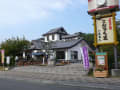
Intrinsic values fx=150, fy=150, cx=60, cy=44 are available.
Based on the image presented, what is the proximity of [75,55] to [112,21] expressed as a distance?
16.6m

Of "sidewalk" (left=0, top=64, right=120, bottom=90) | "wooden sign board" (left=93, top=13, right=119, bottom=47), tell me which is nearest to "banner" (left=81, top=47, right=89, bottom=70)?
"sidewalk" (left=0, top=64, right=120, bottom=90)

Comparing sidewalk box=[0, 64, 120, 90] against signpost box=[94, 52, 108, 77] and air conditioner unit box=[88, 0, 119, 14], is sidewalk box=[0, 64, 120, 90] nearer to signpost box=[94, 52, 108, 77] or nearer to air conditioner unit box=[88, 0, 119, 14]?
signpost box=[94, 52, 108, 77]

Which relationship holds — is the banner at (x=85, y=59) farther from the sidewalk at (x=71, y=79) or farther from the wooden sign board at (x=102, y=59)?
the wooden sign board at (x=102, y=59)

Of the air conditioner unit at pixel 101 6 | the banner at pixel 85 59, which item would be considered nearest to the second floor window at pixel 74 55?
the banner at pixel 85 59

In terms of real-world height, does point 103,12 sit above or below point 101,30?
above

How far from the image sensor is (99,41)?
1278 centimetres

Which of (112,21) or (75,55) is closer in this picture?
(112,21)

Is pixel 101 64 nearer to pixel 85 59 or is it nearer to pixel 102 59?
pixel 102 59

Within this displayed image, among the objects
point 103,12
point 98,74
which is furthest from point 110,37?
point 98,74

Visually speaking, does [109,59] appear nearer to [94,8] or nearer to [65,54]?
[94,8]

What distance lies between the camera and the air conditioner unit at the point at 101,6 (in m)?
11.9

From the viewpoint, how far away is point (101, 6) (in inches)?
483

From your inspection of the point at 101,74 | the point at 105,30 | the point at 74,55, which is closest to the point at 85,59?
the point at 101,74

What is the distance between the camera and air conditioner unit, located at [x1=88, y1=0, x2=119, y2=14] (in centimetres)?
1190
